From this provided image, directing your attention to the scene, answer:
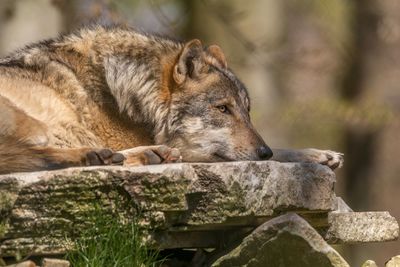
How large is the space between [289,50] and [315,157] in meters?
6.07

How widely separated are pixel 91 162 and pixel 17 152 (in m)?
0.51

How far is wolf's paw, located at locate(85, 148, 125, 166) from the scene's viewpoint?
580 centimetres

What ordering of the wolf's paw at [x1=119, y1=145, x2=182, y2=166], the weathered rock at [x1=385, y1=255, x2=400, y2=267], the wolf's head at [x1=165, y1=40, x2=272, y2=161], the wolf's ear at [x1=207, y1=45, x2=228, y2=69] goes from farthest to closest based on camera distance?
the wolf's ear at [x1=207, y1=45, x2=228, y2=69] → the wolf's head at [x1=165, y1=40, x2=272, y2=161] → the wolf's paw at [x1=119, y1=145, x2=182, y2=166] → the weathered rock at [x1=385, y1=255, x2=400, y2=267]

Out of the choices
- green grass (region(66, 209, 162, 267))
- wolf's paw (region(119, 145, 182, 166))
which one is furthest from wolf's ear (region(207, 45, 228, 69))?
green grass (region(66, 209, 162, 267))

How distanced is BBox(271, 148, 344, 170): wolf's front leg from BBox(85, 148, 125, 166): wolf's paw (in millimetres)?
1916

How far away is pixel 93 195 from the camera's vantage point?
531cm

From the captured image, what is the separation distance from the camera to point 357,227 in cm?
630

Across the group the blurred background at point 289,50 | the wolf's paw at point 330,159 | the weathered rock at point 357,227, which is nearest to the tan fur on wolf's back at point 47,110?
the wolf's paw at point 330,159

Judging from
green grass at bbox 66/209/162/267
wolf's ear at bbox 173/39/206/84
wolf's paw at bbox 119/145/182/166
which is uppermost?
wolf's ear at bbox 173/39/206/84

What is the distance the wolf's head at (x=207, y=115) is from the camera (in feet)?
23.8

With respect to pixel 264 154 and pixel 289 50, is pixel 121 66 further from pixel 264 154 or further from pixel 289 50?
pixel 289 50

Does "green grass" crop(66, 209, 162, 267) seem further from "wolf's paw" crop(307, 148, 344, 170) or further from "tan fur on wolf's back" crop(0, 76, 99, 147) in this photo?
"wolf's paw" crop(307, 148, 344, 170)

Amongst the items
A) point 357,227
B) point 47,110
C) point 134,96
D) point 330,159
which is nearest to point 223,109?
point 134,96

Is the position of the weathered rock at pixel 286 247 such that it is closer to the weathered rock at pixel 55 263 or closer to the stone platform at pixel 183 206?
the stone platform at pixel 183 206
